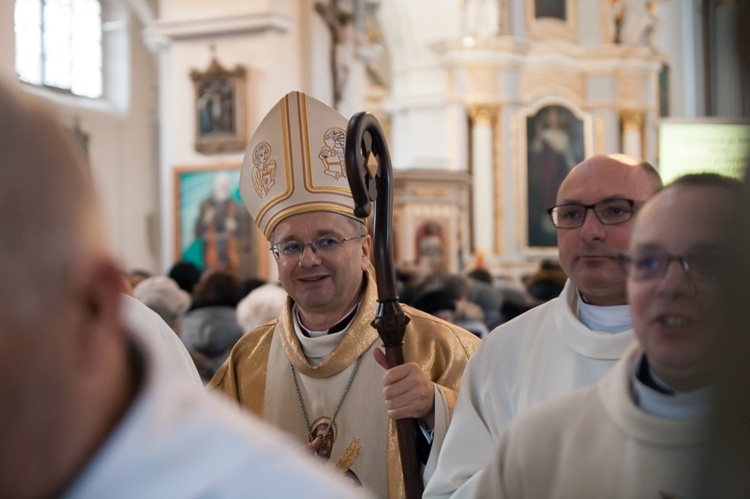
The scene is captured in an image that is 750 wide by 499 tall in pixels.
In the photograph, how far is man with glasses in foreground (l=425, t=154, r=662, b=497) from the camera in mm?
2615

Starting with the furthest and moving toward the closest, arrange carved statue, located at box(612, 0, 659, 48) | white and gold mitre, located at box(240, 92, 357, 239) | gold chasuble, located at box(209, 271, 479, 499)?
carved statue, located at box(612, 0, 659, 48), white and gold mitre, located at box(240, 92, 357, 239), gold chasuble, located at box(209, 271, 479, 499)

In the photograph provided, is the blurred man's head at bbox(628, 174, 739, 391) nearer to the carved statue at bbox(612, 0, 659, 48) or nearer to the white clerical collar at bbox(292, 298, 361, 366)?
the white clerical collar at bbox(292, 298, 361, 366)

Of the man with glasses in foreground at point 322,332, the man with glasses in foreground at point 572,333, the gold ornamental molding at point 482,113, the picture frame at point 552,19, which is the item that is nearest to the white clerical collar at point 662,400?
the man with glasses in foreground at point 572,333

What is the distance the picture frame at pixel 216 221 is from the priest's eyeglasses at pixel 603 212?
9844mm

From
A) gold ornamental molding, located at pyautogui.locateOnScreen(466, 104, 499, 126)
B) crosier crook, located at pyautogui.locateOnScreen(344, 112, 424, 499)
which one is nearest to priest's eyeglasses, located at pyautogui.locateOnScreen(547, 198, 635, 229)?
crosier crook, located at pyautogui.locateOnScreen(344, 112, 424, 499)

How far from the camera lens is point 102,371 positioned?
1.01 metres

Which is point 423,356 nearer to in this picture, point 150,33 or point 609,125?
point 150,33

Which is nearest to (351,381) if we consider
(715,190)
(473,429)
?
(473,429)

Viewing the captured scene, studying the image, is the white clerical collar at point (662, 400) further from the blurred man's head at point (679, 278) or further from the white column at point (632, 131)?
the white column at point (632, 131)

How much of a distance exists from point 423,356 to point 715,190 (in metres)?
2.41

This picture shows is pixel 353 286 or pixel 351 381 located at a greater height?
pixel 353 286

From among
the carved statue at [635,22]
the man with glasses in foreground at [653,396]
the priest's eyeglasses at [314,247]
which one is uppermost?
the carved statue at [635,22]

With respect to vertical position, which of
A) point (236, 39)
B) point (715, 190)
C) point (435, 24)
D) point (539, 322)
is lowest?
point (539, 322)

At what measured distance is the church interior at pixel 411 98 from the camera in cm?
1226
